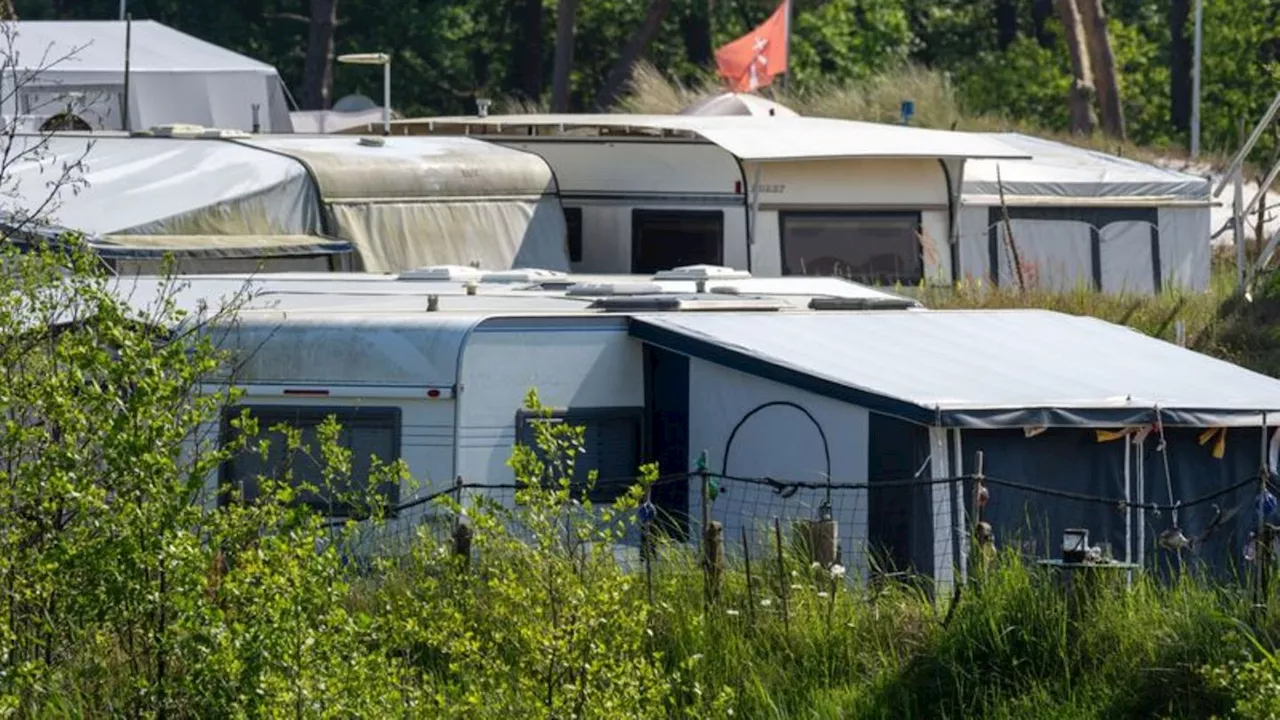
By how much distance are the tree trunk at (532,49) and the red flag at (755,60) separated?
1139 cm

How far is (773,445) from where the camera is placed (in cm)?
1262

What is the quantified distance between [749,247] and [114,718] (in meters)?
11.0

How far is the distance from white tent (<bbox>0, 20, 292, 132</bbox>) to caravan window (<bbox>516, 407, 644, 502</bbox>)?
14.1 meters

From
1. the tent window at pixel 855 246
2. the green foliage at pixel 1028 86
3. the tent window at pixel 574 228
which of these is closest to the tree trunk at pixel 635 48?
the green foliage at pixel 1028 86

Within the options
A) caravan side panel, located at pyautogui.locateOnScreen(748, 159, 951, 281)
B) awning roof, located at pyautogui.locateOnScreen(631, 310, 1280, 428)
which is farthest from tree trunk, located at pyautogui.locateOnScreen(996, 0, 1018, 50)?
awning roof, located at pyautogui.locateOnScreen(631, 310, 1280, 428)

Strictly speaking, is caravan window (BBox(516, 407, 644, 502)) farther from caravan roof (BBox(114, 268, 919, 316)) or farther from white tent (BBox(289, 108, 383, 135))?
white tent (BBox(289, 108, 383, 135))

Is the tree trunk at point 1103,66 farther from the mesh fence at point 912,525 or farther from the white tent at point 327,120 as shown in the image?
the mesh fence at point 912,525

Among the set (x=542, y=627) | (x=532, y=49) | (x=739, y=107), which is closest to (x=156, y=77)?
(x=739, y=107)

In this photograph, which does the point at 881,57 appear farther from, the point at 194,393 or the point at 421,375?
the point at 194,393

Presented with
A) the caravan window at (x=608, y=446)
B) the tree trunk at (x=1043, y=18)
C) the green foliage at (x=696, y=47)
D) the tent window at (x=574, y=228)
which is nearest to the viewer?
the caravan window at (x=608, y=446)

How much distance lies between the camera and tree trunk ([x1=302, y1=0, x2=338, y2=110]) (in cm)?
3859

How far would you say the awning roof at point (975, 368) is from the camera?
11938mm

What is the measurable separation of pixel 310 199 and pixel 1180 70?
26.9 meters

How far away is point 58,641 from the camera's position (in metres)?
8.65
